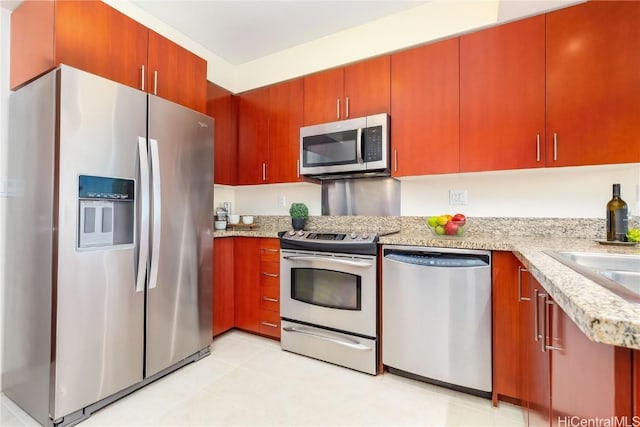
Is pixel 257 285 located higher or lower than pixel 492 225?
lower

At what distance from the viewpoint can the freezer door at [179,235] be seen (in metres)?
1.81

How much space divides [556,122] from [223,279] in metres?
2.60

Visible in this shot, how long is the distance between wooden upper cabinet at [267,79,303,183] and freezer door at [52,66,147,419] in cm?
120

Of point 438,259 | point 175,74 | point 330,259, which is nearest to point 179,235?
point 330,259

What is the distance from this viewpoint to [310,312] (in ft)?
7.28

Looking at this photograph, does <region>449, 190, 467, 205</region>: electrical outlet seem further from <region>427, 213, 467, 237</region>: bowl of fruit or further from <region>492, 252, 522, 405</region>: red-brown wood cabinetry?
<region>492, 252, 522, 405</region>: red-brown wood cabinetry

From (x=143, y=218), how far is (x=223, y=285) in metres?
1.03

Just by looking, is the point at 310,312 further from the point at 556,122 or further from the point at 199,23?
the point at 199,23

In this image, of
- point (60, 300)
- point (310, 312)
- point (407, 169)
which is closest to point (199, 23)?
point (407, 169)

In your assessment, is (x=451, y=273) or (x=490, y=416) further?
(x=451, y=273)

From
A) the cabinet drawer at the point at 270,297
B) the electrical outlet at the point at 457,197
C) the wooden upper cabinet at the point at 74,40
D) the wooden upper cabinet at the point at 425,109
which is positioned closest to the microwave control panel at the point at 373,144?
the wooden upper cabinet at the point at 425,109

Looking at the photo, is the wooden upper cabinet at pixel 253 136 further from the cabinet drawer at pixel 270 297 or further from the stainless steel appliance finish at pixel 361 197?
the cabinet drawer at pixel 270 297

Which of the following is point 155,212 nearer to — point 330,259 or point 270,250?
point 270,250

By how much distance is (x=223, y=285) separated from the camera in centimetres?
254
